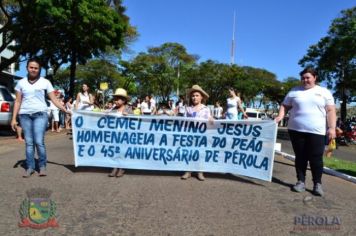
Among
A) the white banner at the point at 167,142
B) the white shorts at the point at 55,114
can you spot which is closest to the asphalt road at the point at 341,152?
the white banner at the point at 167,142

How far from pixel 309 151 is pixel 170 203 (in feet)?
7.43

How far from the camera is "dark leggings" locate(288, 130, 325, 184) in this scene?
676 cm

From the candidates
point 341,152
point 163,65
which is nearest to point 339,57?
point 341,152

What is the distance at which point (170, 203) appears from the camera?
586 centimetres

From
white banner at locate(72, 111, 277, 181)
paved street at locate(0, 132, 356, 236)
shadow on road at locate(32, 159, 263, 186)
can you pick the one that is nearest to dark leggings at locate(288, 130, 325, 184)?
paved street at locate(0, 132, 356, 236)

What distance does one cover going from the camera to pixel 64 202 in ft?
18.8

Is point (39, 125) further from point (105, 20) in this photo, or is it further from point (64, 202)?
point (105, 20)

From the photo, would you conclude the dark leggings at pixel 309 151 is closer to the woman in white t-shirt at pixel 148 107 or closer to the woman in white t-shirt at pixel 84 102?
the woman in white t-shirt at pixel 84 102

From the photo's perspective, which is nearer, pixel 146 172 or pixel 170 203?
pixel 170 203

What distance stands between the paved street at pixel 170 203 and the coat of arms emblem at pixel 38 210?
8cm

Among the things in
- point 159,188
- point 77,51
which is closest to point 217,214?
point 159,188

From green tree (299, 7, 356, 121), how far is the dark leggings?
81.3 ft

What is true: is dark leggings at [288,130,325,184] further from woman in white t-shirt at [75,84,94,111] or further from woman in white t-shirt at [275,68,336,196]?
woman in white t-shirt at [75,84,94,111]

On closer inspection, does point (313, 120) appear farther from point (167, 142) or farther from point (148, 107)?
point (148, 107)
